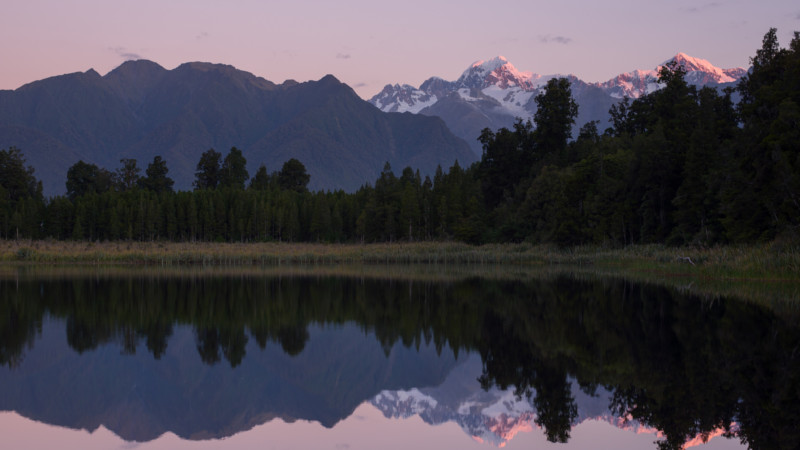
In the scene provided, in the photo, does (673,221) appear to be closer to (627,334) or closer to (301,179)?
(627,334)

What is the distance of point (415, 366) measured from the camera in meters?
15.2

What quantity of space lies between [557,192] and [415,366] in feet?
188

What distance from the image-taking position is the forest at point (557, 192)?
42.2 m

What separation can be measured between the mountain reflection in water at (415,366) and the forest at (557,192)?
873 inches

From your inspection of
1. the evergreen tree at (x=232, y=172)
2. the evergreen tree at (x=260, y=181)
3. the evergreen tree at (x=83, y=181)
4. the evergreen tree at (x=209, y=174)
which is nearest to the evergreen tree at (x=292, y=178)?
the evergreen tree at (x=260, y=181)

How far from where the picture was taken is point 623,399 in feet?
36.7

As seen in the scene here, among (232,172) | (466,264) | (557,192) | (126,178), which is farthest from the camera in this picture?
(232,172)

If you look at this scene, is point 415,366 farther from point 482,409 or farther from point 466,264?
point 466,264

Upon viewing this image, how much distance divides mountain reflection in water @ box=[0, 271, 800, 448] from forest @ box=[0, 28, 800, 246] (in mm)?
22175

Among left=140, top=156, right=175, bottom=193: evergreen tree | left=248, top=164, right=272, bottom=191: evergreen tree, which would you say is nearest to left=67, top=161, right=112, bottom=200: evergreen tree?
left=140, top=156, right=175, bottom=193: evergreen tree

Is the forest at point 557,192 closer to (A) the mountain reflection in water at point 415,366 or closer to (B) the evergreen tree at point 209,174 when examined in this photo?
(B) the evergreen tree at point 209,174

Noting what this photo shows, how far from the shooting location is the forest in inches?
1662

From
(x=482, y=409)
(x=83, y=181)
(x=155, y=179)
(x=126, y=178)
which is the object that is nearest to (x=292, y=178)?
(x=155, y=179)

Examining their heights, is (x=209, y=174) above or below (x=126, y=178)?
above
